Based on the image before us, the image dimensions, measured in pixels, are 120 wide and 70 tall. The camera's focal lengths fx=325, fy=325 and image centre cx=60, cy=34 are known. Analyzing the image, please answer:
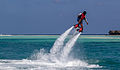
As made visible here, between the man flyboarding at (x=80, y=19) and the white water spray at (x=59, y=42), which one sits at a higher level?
the man flyboarding at (x=80, y=19)

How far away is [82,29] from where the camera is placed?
33844 millimetres

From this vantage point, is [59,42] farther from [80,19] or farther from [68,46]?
[80,19]

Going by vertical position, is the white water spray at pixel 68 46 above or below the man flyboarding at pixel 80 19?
below

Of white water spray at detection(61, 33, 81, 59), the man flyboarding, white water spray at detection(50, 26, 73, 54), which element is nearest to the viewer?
the man flyboarding

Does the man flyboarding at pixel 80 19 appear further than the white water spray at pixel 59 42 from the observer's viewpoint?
No

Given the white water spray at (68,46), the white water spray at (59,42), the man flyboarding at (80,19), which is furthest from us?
the white water spray at (59,42)

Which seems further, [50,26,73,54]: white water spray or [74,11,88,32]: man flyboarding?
[50,26,73,54]: white water spray

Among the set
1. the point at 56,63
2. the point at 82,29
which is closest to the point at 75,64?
the point at 56,63

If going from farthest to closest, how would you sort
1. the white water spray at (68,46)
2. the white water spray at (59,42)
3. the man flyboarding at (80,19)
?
1. the white water spray at (59,42)
2. the white water spray at (68,46)
3. the man flyboarding at (80,19)

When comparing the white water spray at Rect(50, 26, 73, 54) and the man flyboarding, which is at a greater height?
the man flyboarding

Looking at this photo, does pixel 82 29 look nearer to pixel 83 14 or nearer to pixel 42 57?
pixel 83 14

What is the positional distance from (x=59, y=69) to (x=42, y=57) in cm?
1066

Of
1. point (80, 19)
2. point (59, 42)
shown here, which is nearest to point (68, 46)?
point (59, 42)

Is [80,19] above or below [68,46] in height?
above
